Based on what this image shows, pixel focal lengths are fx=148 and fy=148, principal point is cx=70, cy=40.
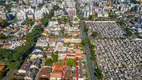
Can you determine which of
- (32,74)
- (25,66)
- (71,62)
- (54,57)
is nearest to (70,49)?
(54,57)

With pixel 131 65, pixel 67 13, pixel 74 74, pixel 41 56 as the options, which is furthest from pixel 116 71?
pixel 67 13

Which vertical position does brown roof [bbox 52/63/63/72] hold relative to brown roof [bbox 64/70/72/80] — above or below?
above

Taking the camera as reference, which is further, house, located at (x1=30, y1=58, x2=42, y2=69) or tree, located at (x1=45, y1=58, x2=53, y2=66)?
tree, located at (x1=45, y1=58, x2=53, y2=66)

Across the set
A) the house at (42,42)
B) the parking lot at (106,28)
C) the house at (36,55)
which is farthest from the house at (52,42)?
the parking lot at (106,28)

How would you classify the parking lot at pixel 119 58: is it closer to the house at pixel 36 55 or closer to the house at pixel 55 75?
the house at pixel 55 75

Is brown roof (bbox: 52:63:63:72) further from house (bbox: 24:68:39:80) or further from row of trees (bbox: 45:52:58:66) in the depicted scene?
house (bbox: 24:68:39:80)

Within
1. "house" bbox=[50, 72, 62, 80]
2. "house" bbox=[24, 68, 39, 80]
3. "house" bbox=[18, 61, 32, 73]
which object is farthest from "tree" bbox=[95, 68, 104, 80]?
"house" bbox=[18, 61, 32, 73]

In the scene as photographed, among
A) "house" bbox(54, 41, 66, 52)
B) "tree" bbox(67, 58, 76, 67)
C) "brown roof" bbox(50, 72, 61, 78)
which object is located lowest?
"tree" bbox(67, 58, 76, 67)

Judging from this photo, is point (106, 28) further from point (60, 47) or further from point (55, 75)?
point (55, 75)
